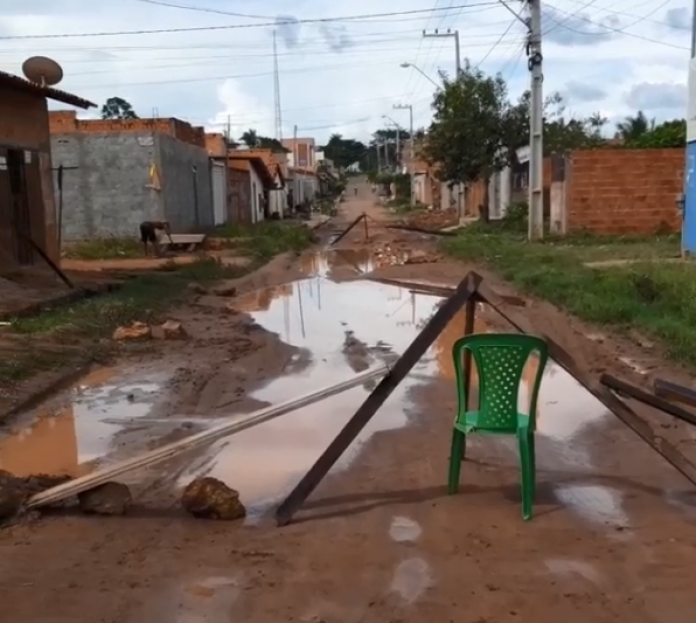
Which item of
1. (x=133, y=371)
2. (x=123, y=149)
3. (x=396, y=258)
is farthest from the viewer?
(x=123, y=149)

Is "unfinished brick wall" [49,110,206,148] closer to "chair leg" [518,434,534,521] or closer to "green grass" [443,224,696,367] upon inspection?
"green grass" [443,224,696,367]

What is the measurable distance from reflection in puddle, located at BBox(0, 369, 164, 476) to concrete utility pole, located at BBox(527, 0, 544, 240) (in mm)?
17628

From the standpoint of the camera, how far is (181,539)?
5.29 m

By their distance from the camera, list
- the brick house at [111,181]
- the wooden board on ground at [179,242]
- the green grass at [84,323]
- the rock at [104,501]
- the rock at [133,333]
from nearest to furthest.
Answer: the rock at [104,501] < the green grass at [84,323] < the rock at [133,333] < the wooden board on ground at [179,242] < the brick house at [111,181]

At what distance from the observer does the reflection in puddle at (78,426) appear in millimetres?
7297

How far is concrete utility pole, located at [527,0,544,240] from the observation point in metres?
25.4

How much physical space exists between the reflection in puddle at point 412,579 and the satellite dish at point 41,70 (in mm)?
15644

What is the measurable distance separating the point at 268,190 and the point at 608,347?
4999cm

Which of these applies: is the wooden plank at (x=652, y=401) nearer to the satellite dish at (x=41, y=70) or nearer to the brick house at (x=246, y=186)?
the satellite dish at (x=41, y=70)

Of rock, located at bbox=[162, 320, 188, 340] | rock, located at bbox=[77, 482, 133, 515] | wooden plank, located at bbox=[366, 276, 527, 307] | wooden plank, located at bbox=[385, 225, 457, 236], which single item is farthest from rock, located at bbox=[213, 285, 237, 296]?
wooden plank, located at bbox=[385, 225, 457, 236]

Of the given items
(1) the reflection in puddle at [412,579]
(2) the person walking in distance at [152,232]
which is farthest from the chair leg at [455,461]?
(2) the person walking in distance at [152,232]

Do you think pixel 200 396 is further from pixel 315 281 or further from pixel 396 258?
pixel 396 258

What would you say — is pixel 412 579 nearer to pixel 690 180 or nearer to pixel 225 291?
pixel 225 291

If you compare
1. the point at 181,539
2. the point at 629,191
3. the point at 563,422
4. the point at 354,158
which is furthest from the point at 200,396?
the point at 354,158
